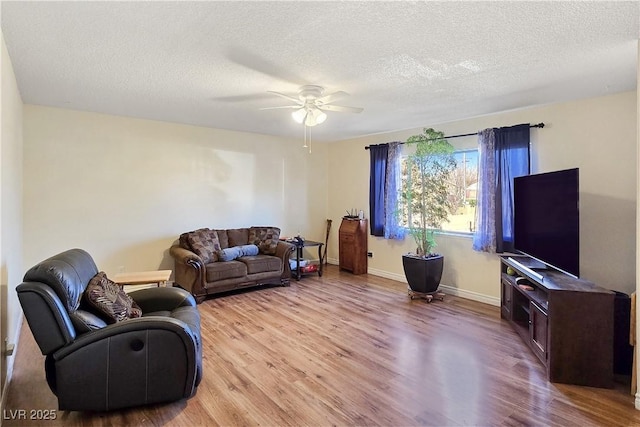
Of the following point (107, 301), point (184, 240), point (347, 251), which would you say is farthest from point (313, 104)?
point (347, 251)

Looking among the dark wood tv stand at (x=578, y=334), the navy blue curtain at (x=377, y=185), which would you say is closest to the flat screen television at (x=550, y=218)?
the dark wood tv stand at (x=578, y=334)

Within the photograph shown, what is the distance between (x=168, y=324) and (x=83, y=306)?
0.66 metres

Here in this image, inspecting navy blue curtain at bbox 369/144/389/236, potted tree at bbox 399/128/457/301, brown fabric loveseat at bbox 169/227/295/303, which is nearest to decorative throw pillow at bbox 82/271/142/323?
brown fabric loveseat at bbox 169/227/295/303

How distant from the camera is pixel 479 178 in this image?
14.7ft

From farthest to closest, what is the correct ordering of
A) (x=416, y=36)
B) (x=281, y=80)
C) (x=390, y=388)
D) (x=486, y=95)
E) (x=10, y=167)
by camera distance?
(x=486, y=95) < (x=281, y=80) < (x=10, y=167) < (x=390, y=388) < (x=416, y=36)

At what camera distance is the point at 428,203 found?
4586 millimetres

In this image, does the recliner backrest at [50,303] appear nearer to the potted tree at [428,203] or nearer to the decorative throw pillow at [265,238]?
the decorative throw pillow at [265,238]

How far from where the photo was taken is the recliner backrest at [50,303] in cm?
190

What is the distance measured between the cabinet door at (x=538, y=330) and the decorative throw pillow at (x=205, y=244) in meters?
3.83

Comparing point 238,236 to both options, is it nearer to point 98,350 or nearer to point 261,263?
point 261,263

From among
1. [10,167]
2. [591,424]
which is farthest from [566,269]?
[10,167]

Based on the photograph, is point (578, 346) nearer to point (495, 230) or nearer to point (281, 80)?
point (495, 230)

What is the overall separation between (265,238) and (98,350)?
3519 millimetres

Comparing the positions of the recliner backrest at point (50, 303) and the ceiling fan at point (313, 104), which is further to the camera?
the ceiling fan at point (313, 104)
